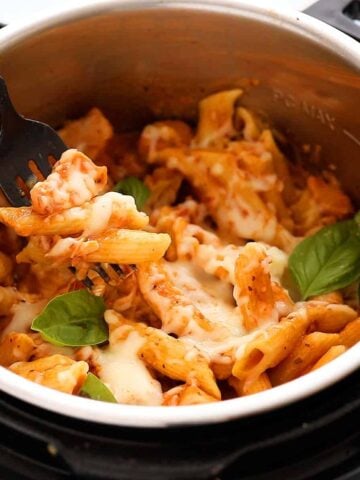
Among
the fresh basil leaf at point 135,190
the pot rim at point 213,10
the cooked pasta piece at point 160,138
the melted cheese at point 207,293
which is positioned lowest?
the melted cheese at point 207,293

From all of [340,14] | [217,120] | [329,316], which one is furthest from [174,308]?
[340,14]

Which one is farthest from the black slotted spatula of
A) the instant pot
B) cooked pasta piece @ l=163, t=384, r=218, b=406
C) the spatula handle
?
cooked pasta piece @ l=163, t=384, r=218, b=406

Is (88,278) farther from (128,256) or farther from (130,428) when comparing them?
(130,428)

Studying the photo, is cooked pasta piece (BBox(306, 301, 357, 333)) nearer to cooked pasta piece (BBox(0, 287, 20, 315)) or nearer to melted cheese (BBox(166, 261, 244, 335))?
melted cheese (BBox(166, 261, 244, 335))

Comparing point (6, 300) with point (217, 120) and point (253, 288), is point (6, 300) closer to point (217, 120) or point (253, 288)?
point (253, 288)

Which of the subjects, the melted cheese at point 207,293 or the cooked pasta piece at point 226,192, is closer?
the melted cheese at point 207,293

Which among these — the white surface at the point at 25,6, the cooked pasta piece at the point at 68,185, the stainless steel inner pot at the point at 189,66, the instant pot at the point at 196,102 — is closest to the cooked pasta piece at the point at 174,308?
the cooked pasta piece at the point at 68,185

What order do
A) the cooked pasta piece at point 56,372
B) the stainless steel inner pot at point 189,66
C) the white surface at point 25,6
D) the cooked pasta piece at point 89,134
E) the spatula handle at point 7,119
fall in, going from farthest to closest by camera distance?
the white surface at point 25,6 → the cooked pasta piece at point 89,134 → the stainless steel inner pot at point 189,66 → the spatula handle at point 7,119 → the cooked pasta piece at point 56,372

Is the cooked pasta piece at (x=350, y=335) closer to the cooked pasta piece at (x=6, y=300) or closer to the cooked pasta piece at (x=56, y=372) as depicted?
the cooked pasta piece at (x=56, y=372)
